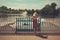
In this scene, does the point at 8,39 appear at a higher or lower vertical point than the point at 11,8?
lower

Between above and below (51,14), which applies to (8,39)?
Answer: below

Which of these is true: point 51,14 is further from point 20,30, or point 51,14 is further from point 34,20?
point 20,30

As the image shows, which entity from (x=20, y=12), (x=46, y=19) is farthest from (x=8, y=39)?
(x=46, y=19)

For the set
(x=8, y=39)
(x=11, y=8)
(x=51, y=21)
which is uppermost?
(x=11, y=8)

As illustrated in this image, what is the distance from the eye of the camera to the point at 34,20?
4.02 metres

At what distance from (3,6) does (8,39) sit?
603 mm

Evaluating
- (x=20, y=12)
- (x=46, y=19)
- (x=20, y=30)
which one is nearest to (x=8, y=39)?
(x=20, y=30)

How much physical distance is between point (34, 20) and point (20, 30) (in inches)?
12.3

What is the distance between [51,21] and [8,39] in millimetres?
846

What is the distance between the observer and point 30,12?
401cm

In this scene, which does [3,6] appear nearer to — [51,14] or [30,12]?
[30,12]

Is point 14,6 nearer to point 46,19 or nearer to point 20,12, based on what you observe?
point 20,12

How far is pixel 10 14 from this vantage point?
404 cm

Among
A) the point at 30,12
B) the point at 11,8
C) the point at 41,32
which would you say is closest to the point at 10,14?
the point at 11,8
